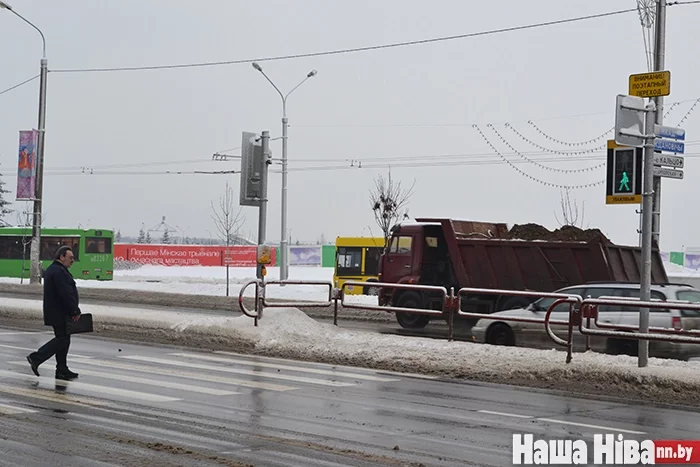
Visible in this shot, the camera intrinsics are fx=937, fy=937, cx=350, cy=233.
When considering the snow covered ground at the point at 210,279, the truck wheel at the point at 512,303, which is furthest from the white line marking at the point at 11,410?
the snow covered ground at the point at 210,279

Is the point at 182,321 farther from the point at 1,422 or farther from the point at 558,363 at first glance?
the point at 1,422

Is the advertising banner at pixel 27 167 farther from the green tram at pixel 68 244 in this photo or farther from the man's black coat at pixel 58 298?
the man's black coat at pixel 58 298

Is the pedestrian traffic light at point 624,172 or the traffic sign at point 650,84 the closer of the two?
the traffic sign at point 650,84

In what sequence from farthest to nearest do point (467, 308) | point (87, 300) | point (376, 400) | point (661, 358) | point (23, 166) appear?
point (23, 166) < point (87, 300) < point (467, 308) < point (661, 358) < point (376, 400)

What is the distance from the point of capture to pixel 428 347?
53.5 feet

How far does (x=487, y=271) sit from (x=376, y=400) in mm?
13814

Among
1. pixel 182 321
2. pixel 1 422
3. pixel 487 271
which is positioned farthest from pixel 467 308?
pixel 1 422

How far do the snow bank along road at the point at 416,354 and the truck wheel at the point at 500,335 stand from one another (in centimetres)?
128

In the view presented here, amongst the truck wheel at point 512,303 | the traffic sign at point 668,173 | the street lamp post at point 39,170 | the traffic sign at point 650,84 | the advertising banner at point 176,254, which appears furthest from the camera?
the advertising banner at point 176,254

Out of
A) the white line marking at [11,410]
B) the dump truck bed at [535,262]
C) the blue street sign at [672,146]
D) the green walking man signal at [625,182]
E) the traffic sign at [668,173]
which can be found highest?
the blue street sign at [672,146]

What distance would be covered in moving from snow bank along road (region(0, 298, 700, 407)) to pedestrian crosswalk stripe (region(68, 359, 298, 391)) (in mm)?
Answer: 3018

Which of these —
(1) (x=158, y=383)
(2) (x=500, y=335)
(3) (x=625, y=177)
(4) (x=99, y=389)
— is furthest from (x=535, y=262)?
(4) (x=99, y=389)

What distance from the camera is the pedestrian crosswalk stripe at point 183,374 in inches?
496

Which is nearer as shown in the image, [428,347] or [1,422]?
[1,422]
